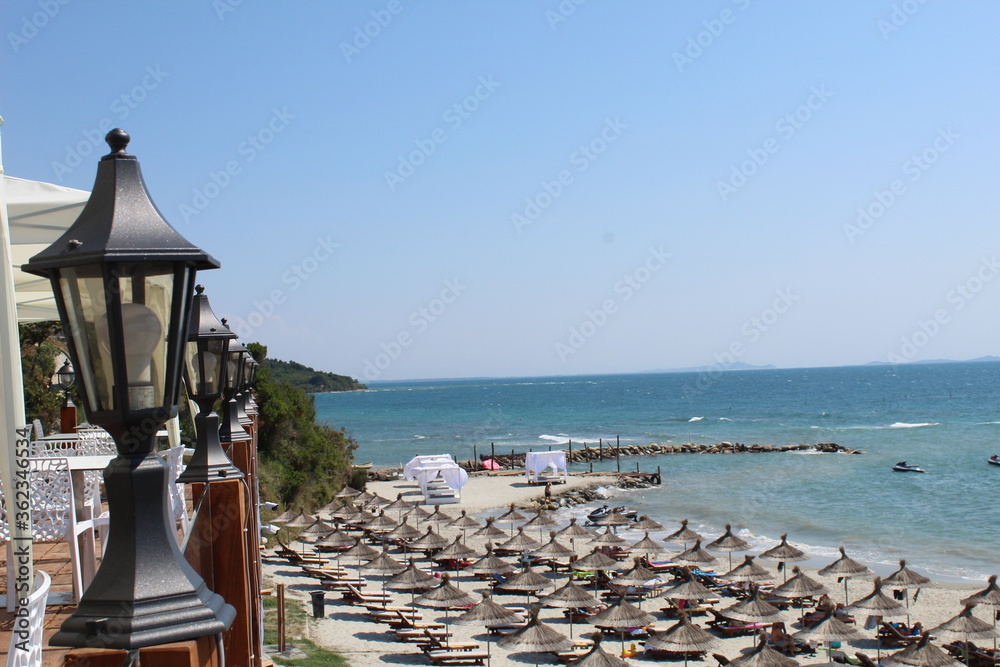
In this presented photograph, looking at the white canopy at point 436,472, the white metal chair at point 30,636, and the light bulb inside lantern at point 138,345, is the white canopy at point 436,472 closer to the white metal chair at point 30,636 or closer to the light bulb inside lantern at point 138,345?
the white metal chair at point 30,636

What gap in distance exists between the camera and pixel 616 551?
2741 centimetres

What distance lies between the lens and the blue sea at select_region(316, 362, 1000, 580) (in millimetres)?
33000

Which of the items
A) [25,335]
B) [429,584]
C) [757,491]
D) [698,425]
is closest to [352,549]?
[429,584]

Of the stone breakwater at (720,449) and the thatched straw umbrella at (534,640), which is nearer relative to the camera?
the thatched straw umbrella at (534,640)

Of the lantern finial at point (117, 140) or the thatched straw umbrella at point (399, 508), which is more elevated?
the lantern finial at point (117, 140)

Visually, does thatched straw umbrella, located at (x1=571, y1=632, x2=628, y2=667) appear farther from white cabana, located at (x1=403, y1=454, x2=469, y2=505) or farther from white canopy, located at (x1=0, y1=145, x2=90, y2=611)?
white cabana, located at (x1=403, y1=454, x2=469, y2=505)

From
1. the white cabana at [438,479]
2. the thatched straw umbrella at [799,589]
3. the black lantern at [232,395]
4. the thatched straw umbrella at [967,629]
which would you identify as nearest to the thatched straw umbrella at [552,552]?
the thatched straw umbrella at [799,589]

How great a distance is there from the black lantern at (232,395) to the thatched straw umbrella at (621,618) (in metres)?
13.6

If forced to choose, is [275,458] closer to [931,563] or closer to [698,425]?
[931,563]

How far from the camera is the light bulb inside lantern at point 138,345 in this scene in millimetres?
2000

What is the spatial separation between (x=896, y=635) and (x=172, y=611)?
64.2 ft

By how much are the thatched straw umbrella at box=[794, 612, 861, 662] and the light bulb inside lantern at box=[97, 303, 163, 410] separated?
17.1m

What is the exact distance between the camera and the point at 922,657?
51.0 ft

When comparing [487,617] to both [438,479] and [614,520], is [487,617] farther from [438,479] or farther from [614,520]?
[438,479]
